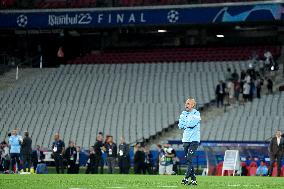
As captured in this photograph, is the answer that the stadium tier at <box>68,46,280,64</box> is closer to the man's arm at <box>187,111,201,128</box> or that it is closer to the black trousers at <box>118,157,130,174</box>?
the black trousers at <box>118,157,130,174</box>

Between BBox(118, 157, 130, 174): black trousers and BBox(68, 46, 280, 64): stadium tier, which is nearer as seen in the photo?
BBox(118, 157, 130, 174): black trousers

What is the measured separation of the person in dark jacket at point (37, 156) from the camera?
1585 inches

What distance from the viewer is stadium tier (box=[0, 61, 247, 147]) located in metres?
46.5

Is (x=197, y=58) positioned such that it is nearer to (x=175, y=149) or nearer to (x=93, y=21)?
(x=93, y=21)

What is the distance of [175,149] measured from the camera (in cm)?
4044

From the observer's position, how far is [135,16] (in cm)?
5425

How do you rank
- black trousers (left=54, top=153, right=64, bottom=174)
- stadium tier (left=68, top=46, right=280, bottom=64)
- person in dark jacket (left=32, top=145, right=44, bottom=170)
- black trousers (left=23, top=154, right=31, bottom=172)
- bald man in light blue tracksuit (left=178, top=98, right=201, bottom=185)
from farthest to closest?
stadium tier (left=68, top=46, right=280, bottom=64) < person in dark jacket (left=32, top=145, right=44, bottom=170) < black trousers (left=54, top=153, right=64, bottom=174) < black trousers (left=23, top=154, right=31, bottom=172) < bald man in light blue tracksuit (left=178, top=98, right=201, bottom=185)

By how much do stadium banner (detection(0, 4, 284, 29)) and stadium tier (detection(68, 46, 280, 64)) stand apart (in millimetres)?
2770

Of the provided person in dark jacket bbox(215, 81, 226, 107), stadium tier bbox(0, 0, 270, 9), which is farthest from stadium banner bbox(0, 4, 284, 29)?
person in dark jacket bbox(215, 81, 226, 107)

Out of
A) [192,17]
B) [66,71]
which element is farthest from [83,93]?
[192,17]

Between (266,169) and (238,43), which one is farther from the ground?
(238,43)

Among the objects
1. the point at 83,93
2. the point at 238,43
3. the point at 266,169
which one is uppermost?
the point at 238,43

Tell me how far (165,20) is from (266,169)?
67.0 feet

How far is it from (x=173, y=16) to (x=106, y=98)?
698 centimetres
